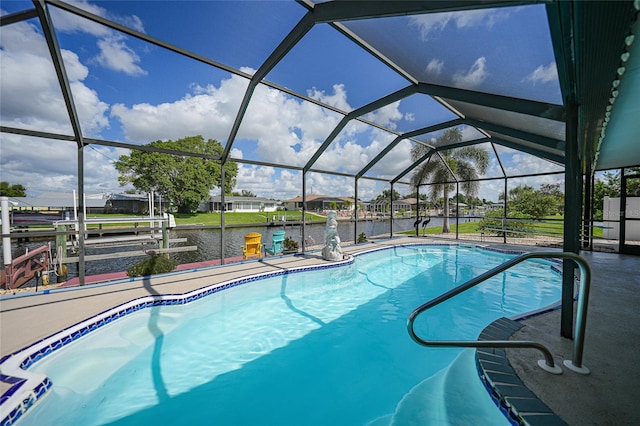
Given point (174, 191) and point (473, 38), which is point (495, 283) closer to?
point (473, 38)

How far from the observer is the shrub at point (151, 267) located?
5469 mm

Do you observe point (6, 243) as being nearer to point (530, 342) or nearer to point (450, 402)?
point (450, 402)

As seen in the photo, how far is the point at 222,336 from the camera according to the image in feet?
12.5

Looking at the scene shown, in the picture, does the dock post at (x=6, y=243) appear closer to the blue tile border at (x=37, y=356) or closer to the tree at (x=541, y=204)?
the blue tile border at (x=37, y=356)

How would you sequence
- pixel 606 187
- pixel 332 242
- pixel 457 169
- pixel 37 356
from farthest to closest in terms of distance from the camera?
pixel 457 169 → pixel 606 187 → pixel 332 242 → pixel 37 356

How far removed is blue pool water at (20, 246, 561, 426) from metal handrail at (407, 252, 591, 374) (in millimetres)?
529

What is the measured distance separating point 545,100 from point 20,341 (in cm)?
679

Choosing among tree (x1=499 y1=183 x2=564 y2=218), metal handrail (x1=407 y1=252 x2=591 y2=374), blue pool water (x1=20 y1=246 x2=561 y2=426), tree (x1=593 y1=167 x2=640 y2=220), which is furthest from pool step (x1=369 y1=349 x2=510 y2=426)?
tree (x1=499 y1=183 x2=564 y2=218)

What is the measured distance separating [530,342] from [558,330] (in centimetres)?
135

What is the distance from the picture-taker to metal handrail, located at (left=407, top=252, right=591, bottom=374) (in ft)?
5.76

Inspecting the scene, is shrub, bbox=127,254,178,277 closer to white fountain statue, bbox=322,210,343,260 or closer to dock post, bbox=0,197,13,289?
dock post, bbox=0,197,13,289

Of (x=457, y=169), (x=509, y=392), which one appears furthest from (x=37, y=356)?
(x=457, y=169)

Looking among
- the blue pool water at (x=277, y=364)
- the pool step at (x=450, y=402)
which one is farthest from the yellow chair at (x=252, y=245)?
the pool step at (x=450, y=402)

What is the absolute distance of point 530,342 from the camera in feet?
6.25
